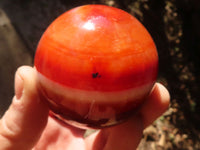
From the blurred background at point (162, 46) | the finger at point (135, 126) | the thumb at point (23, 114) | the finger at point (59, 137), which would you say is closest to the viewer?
the thumb at point (23, 114)

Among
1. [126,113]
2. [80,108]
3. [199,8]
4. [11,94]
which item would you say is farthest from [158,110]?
[199,8]

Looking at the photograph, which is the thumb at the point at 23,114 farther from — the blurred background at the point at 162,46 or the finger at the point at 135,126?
the blurred background at the point at 162,46

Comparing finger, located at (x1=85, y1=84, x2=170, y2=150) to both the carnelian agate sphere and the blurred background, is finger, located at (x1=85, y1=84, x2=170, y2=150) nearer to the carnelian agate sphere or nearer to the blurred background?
the carnelian agate sphere

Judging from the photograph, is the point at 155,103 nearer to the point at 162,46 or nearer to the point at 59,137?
the point at 59,137

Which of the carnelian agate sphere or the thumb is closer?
the carnelian agate sphere

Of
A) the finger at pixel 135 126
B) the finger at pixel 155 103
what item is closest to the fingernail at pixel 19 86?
the finger at pixel 135 126

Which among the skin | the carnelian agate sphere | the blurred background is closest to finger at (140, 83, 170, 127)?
the skin
